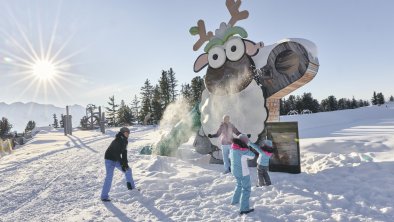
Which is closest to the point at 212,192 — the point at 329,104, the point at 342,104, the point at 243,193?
the point at 243,193

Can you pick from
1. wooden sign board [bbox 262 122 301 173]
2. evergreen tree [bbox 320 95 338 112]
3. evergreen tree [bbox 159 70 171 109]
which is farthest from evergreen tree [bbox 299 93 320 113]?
wooden sign board [bbox 262 122 301 173]

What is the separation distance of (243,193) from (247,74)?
5.38 meters

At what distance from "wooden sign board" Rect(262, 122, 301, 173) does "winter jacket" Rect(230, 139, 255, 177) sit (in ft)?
10.6

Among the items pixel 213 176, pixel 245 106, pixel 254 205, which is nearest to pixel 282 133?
pixel 245 106

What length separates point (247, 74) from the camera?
10.5m

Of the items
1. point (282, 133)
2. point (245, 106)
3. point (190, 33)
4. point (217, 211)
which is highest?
point (190, 33)

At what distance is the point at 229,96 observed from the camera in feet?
35.8

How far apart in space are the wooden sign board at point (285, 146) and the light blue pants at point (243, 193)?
2.96m

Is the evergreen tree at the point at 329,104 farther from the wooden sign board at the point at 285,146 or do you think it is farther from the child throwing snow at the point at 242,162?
the child throwing snow at the point at 242,162

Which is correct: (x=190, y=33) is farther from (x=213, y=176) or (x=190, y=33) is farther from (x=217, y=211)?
(x=217, y=211)

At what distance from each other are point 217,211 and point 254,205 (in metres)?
0.77

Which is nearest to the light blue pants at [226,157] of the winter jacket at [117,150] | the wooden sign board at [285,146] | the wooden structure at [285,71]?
the wooden sign board at [285,146]

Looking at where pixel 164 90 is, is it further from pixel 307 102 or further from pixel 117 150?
pixel 117 150

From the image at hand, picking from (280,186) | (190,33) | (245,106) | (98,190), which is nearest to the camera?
(280,186)
